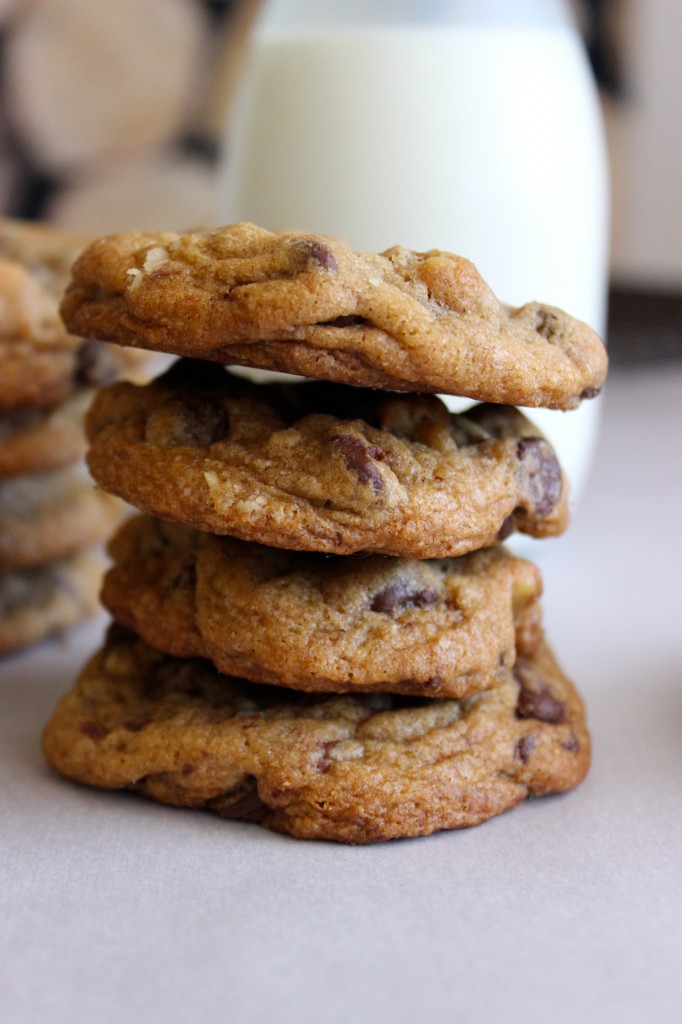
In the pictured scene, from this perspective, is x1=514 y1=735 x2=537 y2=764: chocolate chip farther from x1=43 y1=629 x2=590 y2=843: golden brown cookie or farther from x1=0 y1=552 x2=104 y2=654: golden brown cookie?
x1=0 y1=552 x2=104 y2=654: golden brown cookie

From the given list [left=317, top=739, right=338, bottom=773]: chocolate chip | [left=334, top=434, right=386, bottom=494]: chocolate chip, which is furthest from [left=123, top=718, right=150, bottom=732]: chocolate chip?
[left=334, top=434, right=386, bottom=494]: chocolate chip

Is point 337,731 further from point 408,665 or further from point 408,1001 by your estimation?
point 408,1001

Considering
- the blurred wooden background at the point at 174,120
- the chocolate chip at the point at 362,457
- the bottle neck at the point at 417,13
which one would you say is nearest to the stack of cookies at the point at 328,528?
the chocolate chip at the point at 362,457

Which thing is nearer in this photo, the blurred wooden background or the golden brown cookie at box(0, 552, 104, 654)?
the golden brown cookie at box(0, 552, 104, 654)

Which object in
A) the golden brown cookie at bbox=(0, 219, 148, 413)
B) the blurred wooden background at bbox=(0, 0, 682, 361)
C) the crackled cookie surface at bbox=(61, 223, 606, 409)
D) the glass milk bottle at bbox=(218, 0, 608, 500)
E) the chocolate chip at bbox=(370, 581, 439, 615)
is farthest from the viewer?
the blurred wooden background at bbox=(0, 0, 682, 361)

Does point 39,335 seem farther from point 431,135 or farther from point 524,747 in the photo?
point 524,747

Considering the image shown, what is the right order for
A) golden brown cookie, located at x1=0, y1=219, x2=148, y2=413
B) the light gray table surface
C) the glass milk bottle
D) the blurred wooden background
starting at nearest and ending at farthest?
the light gray table surface, golden brown cookie, located at x1=0, y1=219, x2=148, y2=413, the glass milk bottle, the blurred wooden background

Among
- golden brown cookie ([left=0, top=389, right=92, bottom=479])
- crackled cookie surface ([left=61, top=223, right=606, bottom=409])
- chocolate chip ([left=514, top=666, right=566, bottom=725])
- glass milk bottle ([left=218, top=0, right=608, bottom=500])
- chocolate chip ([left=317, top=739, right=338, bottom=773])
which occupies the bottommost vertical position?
chocolate chip ([left=317, top=739, right=338, bottom=773])
